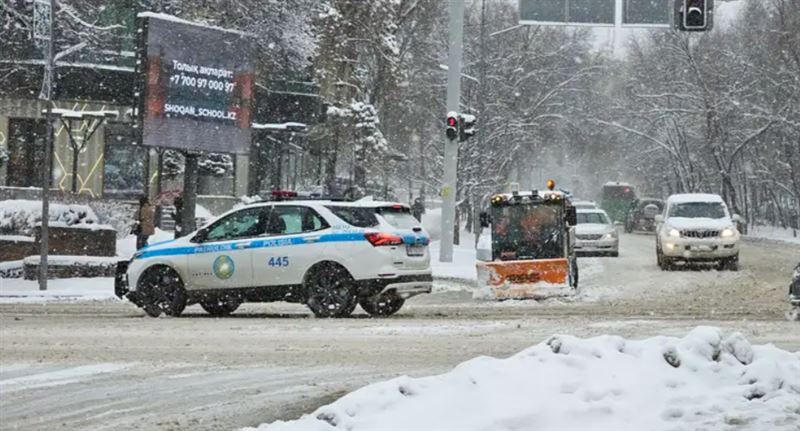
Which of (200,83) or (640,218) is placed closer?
(200,83)

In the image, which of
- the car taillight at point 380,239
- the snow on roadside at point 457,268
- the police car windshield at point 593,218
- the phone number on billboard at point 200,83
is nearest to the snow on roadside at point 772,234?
the police car windshield at point 593,218

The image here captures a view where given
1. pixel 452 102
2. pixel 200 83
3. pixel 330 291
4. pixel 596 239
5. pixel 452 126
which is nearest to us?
pixel 330 291

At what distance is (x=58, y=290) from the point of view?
24.5 metres

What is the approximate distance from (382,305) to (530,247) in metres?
5.57

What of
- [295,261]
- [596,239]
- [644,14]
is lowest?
[295,261]

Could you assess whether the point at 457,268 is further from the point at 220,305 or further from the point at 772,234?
the point at 772,234

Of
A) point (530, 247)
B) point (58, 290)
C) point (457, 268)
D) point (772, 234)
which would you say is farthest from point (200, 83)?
point (772, 234)

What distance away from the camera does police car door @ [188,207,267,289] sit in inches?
712

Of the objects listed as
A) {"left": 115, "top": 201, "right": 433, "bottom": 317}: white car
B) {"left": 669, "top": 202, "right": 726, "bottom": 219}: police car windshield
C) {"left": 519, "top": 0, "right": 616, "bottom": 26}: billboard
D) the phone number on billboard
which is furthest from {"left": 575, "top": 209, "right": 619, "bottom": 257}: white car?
{"left": 115, "top": 201, "right": 433, "bottom": 317}: white car

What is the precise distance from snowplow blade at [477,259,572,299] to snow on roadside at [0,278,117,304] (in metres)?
6.93

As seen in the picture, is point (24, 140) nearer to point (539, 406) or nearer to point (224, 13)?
point (224, 13)

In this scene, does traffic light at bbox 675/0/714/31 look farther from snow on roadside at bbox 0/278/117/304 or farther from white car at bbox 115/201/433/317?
snow on roadside at bbox 0/278/117/304

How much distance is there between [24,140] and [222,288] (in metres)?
31.5

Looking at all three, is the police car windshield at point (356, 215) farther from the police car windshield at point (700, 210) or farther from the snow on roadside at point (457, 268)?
the police car windshield at point (700, 210)
